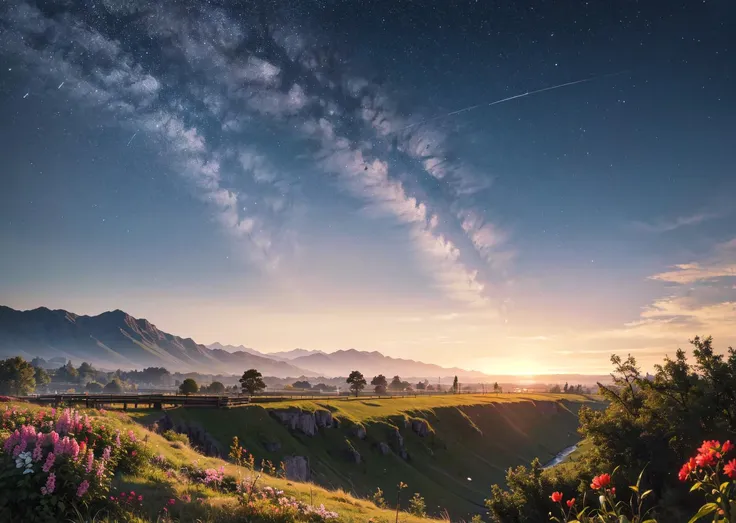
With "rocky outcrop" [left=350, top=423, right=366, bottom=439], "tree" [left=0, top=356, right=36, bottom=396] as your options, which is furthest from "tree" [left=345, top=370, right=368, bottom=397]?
"tree" [left=0, top=356, right=36, bottom=396]

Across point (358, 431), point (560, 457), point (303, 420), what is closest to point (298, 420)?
point (303, 420)

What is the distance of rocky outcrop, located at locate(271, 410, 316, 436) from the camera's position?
2537 inches

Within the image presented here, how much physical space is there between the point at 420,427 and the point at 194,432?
1816 inches

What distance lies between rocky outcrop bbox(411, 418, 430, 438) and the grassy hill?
57 centimetres

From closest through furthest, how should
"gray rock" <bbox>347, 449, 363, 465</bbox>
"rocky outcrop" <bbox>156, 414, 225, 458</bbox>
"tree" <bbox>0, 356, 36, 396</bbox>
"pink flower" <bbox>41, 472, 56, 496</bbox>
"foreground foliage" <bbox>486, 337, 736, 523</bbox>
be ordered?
"pink flower" <bbox>41, 472, 56, 496</bbox> < "foreground foliage" <bbox>486, 337, 736, 523</bbox> < "rocky outcrop" <bbox>156, 414, 225, 458</bbox> < "gray rock" <bbox>347, 449, 363, 465</bbox> < "tree" <bbox>0, 356, 36, 396</bbox>

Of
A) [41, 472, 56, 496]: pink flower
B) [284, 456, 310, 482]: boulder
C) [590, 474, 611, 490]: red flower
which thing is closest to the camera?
[590, 474, 611, 490]: red flower

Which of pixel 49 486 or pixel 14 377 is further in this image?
pixel 14 377

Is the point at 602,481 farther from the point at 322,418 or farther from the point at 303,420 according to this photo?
the point at 322,418

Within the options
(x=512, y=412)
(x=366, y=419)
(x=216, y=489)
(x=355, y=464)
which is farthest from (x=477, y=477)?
(x=216, y=489)

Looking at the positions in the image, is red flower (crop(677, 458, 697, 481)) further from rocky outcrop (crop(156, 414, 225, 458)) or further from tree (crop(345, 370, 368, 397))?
tree (crop(345, 370, 368, 397))

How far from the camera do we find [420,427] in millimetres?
84750

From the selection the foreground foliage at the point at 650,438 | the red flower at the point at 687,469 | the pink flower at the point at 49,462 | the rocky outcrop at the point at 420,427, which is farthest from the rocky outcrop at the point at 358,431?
the red flower at the point at 687,469

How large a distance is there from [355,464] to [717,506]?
6603 centimetres

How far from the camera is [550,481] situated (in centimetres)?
2295
